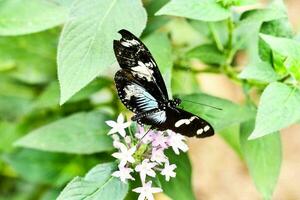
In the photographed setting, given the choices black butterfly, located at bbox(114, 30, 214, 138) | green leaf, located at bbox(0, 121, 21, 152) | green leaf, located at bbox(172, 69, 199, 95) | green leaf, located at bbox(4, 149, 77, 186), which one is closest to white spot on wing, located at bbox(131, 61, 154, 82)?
black butterfly, located at bbox(114, 30, 214, 138)

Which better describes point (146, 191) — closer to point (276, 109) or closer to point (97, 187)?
point (97, 187)

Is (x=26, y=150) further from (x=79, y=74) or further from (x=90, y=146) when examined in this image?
(x=79, y=74)

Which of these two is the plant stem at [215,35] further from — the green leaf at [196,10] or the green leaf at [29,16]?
the green leaf at [29,16]

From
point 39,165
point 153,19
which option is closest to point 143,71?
point 153,19

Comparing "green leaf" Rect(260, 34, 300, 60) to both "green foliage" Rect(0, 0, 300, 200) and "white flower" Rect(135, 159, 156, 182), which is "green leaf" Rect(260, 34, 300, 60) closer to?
"green foliage" Rect(0, 0, 300, 200)

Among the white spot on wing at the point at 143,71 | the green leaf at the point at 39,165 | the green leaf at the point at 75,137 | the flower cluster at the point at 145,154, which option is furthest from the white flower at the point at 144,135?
the green leaf at the point at 39,165

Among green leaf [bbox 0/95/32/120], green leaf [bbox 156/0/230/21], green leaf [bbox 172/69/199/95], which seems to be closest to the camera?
green leaf [bbox 156/0/230/21]
